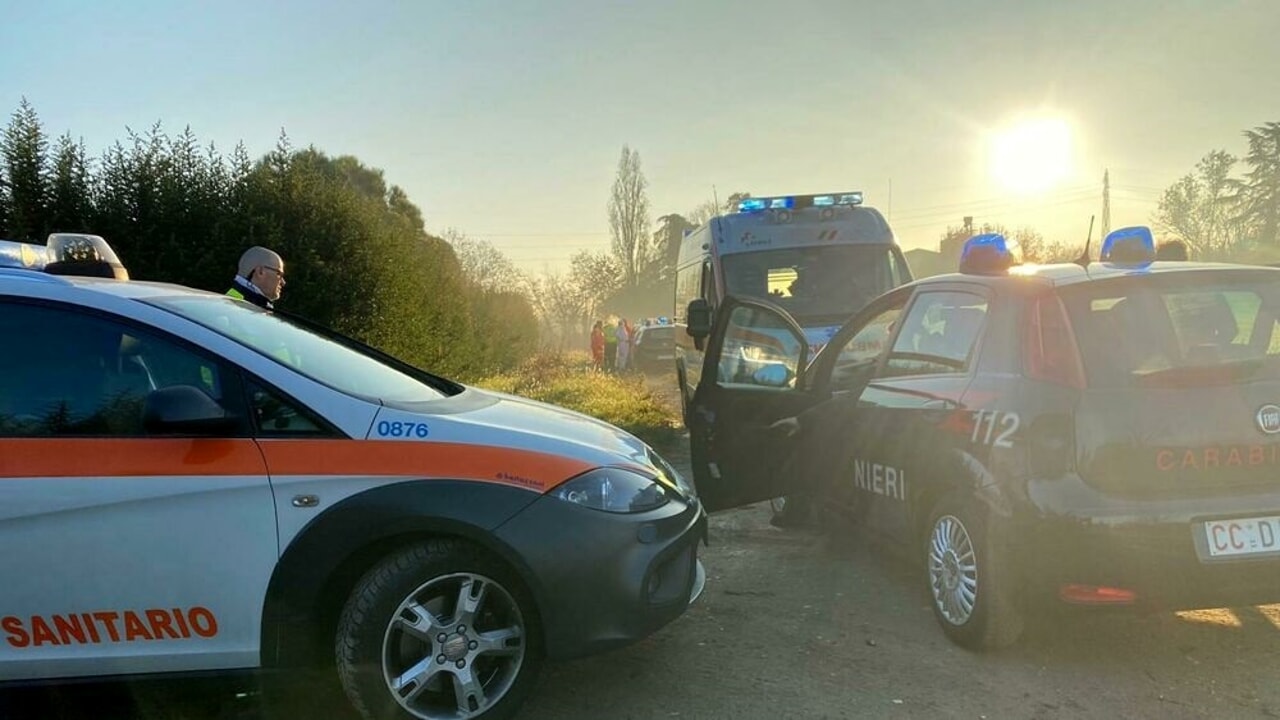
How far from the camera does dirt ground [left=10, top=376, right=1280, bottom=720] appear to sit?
3006 mm

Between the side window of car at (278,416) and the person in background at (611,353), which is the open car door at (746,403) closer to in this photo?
the side window of car at (278,416)

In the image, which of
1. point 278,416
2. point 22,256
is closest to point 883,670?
point 278,416

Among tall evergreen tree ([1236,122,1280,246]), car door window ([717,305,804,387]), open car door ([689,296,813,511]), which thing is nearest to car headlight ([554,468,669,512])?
open car door ([689,296,813,511])

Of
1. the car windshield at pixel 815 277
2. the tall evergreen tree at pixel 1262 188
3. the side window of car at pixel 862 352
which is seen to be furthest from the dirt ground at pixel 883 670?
the tall evergreen tree at pixel 1262 188

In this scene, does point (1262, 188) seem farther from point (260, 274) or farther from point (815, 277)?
point (260, 274)

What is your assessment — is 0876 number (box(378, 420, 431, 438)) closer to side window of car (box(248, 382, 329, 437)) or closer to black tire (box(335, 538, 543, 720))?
side window of car (box(248, 382, 329, 437))

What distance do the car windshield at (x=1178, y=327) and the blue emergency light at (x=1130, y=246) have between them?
0.47 meters

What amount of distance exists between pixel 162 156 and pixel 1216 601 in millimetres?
10056

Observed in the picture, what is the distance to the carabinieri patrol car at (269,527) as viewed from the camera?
2572 mm

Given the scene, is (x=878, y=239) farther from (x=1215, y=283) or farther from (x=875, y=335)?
(x=1215, y=283)

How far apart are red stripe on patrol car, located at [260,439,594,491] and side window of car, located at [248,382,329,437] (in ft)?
0.13

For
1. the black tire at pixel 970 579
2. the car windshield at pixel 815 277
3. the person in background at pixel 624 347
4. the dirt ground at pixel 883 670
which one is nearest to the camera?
the dirt ground at pixel 883 670

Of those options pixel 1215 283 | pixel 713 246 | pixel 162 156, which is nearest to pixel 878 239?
pixel 713 246

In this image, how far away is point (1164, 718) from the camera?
2893 mm
